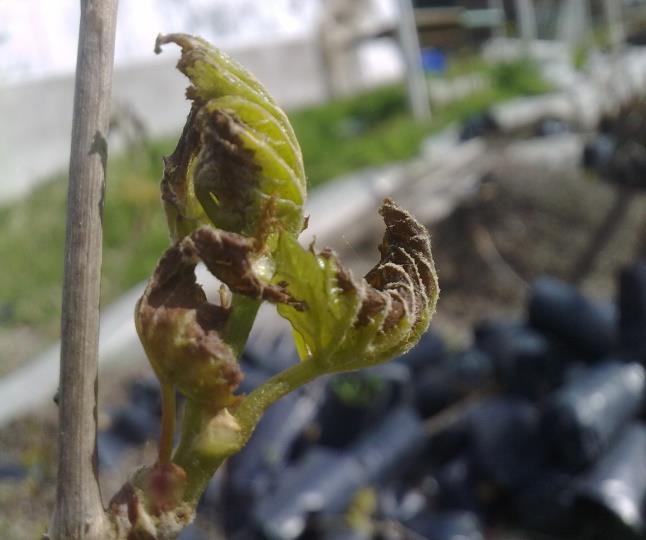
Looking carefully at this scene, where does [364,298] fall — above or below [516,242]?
above

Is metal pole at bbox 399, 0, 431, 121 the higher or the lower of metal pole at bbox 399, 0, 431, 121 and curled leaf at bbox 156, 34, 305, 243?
the lower

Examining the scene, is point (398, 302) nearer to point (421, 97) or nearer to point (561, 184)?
point (561, 184)

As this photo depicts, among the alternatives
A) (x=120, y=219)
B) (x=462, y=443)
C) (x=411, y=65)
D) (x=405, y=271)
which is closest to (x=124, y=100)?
(x=120, y=219)

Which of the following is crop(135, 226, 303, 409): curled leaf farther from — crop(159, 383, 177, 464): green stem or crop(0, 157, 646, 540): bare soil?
crop(0, 157, 646, 540): bare soil

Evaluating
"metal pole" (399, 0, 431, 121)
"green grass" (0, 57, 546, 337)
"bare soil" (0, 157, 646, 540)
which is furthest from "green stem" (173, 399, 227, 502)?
"metal pole" (399, 0, 431, 121)

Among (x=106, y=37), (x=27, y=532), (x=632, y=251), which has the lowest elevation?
(x=632, y=251)

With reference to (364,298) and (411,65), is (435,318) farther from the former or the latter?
(411,65)

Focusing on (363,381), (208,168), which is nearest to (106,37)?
(208,168)
